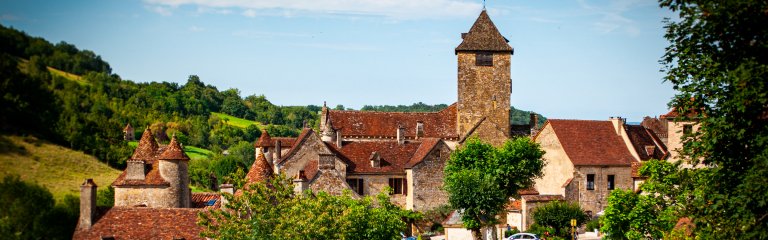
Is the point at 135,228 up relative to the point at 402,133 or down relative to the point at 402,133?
down

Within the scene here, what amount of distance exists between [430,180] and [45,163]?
4307cm

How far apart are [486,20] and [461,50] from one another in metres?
3.60

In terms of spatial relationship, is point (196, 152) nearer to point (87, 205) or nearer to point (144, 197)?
point (144, 197)

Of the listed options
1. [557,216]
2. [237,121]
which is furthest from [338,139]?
[237,121]

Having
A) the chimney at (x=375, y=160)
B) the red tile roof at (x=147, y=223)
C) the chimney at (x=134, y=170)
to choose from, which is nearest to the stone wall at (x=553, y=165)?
the chimney at (x=375, y=160)

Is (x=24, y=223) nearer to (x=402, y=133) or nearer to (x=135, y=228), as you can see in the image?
(x=135, y=228)

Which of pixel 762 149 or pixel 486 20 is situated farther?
pixel 486 20

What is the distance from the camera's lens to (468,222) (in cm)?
6394

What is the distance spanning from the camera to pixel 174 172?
5638 centimetres

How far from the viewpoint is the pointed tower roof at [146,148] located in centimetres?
5612

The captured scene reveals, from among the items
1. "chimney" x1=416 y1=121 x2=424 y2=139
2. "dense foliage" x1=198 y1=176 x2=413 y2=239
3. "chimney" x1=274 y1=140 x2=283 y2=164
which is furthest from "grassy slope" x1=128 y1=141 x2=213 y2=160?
"dense foliage" x1=198 y1=176 x2=413 y2=239

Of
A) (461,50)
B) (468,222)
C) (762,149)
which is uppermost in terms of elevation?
(461,50)

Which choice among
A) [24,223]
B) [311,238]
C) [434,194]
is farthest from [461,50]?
[24,223]

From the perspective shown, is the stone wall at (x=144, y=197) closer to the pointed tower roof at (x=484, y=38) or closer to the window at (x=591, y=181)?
the pointed tower roof at (x=484, y=38)
